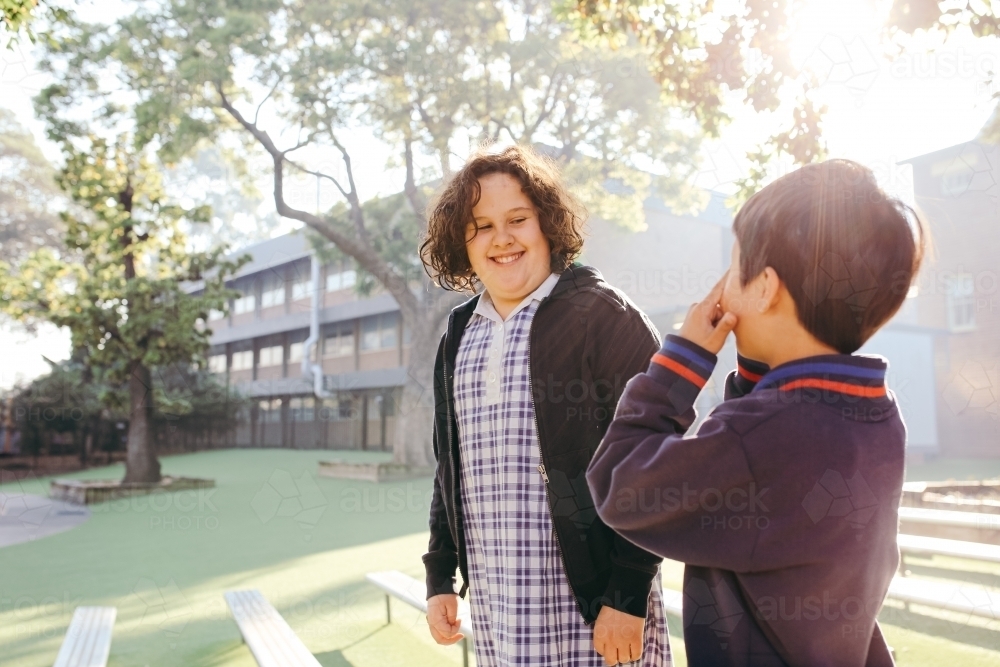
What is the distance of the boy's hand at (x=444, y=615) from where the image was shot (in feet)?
7.08

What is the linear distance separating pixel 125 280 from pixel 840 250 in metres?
15.8

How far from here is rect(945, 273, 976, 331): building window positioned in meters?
20.1

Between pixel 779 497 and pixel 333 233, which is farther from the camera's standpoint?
pixel 333 233

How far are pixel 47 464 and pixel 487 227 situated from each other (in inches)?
893

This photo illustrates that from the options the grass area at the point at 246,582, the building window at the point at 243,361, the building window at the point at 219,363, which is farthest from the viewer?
the building window at the point at 219,363

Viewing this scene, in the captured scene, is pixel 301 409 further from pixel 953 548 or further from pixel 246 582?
pixel 953 548

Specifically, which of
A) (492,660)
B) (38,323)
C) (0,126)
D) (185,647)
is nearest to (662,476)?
(492,660)

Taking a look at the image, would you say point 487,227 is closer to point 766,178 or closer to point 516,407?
point 516,407

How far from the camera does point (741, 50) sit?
4.38m

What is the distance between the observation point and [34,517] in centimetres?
1257

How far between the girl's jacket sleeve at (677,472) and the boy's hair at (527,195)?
0.99 m

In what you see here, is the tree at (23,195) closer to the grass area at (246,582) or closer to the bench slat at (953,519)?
the grass area at (246,582)

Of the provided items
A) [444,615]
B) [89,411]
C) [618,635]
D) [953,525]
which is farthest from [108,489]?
[618,635]

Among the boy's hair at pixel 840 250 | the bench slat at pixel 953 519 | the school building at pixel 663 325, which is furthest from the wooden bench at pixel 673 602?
the school building at pixel 663 325
